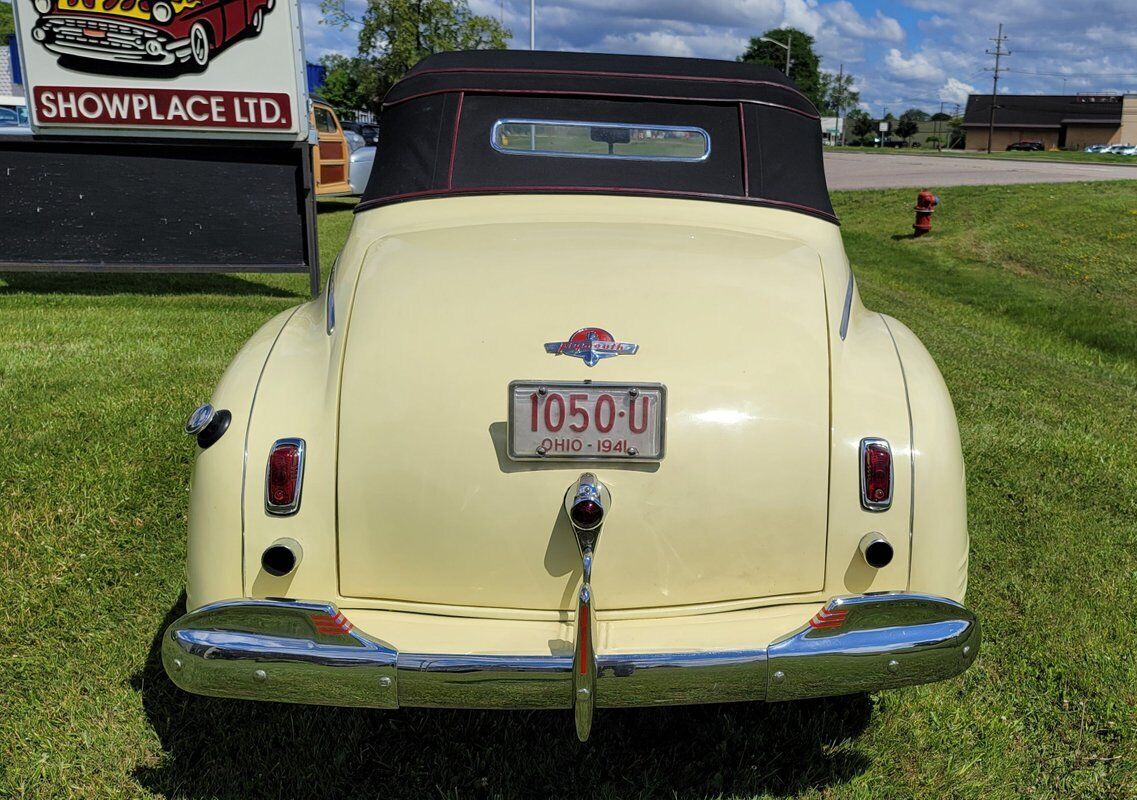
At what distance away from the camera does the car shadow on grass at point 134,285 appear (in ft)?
28.0

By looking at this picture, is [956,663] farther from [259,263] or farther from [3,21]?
[3,21]

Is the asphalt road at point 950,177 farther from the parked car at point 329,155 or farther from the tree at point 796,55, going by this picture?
the tree at point 796,55

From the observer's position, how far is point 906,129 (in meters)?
99.1

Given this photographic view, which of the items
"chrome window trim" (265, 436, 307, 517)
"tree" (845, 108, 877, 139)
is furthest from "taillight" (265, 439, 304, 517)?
"tree" (845, 108, 877, 139)

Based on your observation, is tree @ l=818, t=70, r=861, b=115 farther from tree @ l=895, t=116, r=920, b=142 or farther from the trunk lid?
the trunk lid


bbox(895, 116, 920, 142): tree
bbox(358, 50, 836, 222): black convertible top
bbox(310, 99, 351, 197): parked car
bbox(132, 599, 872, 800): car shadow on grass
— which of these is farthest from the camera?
bbox(895, 116, 920, 142): tree

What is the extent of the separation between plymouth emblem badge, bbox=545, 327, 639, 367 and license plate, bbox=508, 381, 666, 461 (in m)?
0.10

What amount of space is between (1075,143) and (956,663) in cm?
9858

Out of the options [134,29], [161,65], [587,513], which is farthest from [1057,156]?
[587,513]

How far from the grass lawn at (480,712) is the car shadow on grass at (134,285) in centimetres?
261

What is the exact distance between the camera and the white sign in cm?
740

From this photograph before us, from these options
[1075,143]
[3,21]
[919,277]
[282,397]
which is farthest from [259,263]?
[1075,143]

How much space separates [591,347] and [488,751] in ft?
4.05

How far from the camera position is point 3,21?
72.2 m
